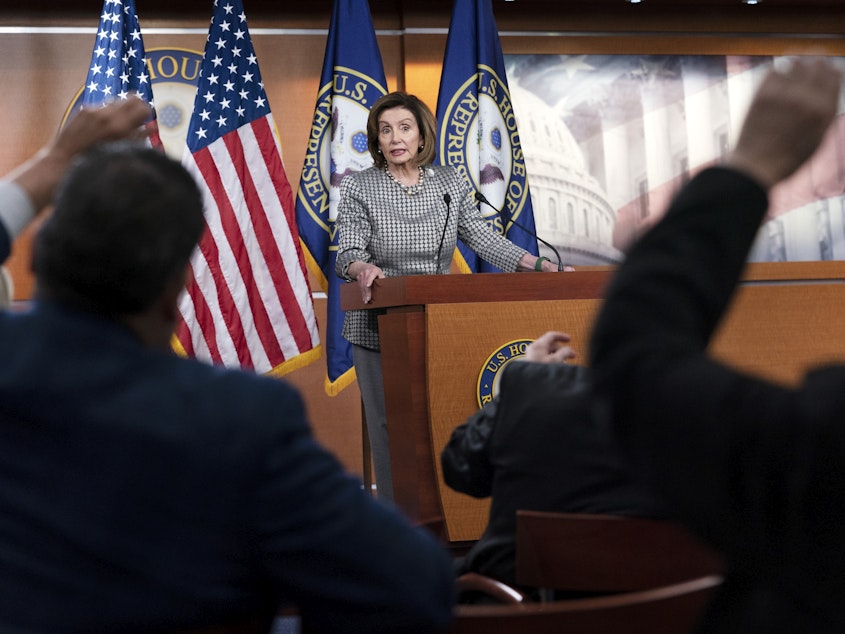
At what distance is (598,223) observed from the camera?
5824 mm

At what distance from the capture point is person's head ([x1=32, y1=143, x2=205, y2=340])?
883 mm

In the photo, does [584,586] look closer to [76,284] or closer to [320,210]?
[76,284]

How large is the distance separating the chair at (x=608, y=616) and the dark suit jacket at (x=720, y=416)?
0.35 metres

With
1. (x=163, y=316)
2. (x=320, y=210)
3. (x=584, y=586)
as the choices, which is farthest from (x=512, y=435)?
(x=320, y=210)

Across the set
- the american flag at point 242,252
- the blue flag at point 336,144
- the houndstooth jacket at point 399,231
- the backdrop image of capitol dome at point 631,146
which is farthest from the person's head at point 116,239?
the backdrop image of capitol dome at point 631,146

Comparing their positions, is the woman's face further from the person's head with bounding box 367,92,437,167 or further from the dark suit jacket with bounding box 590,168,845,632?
the dark suit jacket with bounding box 590,168,845,632

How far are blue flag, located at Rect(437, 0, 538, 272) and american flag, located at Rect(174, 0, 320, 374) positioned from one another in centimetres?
93

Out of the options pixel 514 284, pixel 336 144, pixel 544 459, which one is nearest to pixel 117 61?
pixel 336 144

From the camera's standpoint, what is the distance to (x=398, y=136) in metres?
3.70

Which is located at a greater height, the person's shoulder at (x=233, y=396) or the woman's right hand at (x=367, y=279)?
the woman's right hand at (x=367, y=279)

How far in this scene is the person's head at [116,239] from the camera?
88 centimetres

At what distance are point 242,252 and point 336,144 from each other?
767 millimetres

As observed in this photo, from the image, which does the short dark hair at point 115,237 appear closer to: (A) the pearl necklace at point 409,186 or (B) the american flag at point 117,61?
(A) the pearl necklace at point 409,186

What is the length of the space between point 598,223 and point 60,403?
5.25m
